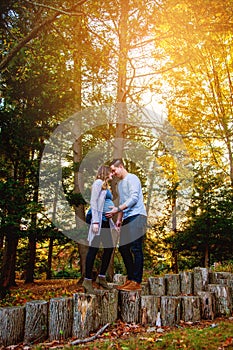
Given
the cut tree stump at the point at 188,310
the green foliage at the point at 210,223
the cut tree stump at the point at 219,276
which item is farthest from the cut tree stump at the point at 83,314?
the green foliage at the point at 210,223

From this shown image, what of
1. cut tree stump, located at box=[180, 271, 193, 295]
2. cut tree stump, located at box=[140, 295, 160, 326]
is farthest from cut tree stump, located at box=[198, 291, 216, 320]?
cut tree stump, located at box=[180, 271, 193, 295]

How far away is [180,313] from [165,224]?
11.4 m

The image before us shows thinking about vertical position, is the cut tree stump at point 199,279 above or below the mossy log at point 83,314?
above

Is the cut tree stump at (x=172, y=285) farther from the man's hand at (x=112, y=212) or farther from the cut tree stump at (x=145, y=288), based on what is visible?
the man's hand at (x=112, y=212)

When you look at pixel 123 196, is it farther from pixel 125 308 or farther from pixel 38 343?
pixel 38 343

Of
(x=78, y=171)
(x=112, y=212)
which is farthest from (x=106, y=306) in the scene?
(x=78, y=171)

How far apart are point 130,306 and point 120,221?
1402mm

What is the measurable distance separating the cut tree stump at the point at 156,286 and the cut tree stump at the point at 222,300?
1082 mm

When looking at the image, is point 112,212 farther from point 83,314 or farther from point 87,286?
point 83,314

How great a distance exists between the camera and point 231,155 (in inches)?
481

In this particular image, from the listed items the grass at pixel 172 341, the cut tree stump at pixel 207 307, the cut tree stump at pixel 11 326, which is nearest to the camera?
the grass at pixel 172 341

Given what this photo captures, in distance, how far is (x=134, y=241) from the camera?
5.02 m

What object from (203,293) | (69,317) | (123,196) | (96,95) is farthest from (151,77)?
(69,317)

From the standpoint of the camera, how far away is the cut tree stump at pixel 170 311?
17.6 ft
